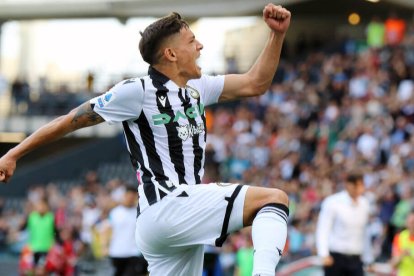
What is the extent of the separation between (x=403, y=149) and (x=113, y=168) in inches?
431

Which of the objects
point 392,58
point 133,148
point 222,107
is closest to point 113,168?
point 222,107

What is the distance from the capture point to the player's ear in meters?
6.29

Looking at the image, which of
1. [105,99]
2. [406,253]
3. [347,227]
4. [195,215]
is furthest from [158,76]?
[406,253]

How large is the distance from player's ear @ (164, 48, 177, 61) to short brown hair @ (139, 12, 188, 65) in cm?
6

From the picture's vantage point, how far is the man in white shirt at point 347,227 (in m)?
11.7

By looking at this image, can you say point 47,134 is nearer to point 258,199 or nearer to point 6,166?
point 6,166

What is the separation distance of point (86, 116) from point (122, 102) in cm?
27

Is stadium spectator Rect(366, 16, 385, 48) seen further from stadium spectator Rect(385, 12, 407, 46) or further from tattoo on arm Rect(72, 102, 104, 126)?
tattoo on arm Rect(72, 102, 104, 126)

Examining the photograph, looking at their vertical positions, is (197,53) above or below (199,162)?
above

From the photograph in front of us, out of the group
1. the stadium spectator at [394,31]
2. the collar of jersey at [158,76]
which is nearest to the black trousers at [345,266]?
the collar of jersey at [158,76]

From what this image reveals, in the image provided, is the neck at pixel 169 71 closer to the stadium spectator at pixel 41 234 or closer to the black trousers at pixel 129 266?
the black trousers at pixel 129 266

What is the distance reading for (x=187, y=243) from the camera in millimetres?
6113

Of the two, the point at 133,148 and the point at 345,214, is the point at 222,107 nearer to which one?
the point at 345,214

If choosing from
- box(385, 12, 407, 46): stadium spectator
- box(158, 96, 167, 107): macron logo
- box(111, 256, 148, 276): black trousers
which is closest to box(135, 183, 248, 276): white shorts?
box(158, 96, 167, 107): macron logo
